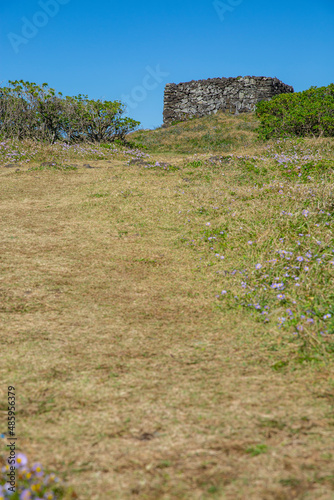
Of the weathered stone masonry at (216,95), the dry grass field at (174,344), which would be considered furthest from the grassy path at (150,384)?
the weathered stone masonry at (216,95)

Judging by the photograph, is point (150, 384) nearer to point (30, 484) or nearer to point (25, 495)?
point (30, 484)

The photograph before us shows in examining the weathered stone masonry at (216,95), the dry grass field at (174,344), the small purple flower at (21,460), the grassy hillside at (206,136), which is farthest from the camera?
the weathered stone masonry at (216,95)

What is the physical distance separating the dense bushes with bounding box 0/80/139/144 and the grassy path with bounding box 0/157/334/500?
9804mm

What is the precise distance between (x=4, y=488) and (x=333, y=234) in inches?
201

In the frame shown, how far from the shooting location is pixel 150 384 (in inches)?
117

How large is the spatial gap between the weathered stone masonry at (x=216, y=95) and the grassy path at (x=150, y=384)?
20756 mm

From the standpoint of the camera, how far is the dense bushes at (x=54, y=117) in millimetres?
14055

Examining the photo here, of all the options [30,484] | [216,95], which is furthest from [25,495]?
[216,95]

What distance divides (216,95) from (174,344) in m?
24.1

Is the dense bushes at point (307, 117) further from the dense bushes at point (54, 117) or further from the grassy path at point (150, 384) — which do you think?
the grassy path at point (150, 384)

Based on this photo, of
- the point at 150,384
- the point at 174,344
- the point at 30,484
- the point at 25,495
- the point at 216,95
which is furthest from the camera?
the point at 216,95

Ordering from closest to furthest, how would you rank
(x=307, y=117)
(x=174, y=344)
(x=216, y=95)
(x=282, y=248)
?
(x=174, y=344) → (x=282, y=248) → (x=307, y=117) → (x=216, y=95)

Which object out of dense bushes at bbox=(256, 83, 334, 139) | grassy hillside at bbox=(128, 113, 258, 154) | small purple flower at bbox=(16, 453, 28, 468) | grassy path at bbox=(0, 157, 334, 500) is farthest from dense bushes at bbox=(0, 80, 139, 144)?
small purple flower at bbox=(16, 453, 28, 468)

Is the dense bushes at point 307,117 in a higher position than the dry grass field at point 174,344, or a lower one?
higher
